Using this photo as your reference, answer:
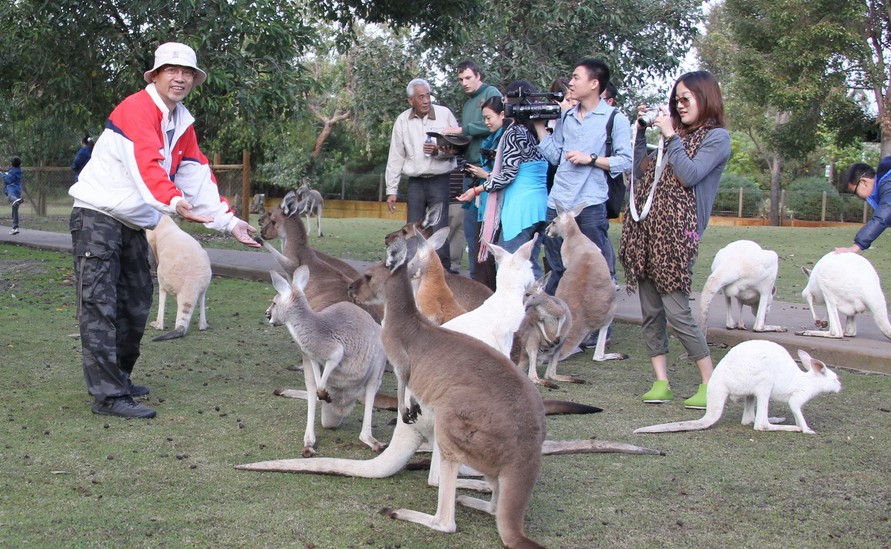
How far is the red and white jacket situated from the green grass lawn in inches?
40.0

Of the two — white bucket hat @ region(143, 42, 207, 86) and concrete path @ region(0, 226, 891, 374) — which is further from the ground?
white bucket hat @ region(143, 42, 207, 86)

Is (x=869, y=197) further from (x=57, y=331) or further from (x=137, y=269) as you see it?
(x=57, y=331)

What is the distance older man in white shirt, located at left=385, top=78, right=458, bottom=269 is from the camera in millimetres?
8164

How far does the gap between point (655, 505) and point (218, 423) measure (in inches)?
86.5

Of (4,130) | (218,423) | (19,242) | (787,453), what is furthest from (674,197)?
(4,130)

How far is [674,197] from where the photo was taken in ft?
17.1

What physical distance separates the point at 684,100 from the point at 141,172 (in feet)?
9.22

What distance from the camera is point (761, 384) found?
4.68m

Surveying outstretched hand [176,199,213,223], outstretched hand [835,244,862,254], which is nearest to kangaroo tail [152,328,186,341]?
outstretched hand [176,199,213,223]

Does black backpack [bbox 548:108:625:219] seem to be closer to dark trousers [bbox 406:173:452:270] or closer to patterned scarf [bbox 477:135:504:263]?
patterned scarf [bbox 477:135:504:263]

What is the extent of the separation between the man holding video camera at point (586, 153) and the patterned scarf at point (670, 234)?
117cm

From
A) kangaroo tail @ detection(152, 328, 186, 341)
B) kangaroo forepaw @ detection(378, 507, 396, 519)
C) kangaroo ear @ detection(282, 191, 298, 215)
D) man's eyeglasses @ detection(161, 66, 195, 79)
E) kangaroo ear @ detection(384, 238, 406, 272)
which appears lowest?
kangaroo tail @ detection(152, 328, 186, 341)

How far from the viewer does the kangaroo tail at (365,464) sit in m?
3.94

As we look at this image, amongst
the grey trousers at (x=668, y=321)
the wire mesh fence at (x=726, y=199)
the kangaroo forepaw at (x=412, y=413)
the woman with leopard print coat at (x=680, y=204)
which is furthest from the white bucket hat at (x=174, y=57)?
the wire mesh fence at (x=726, y=199)
